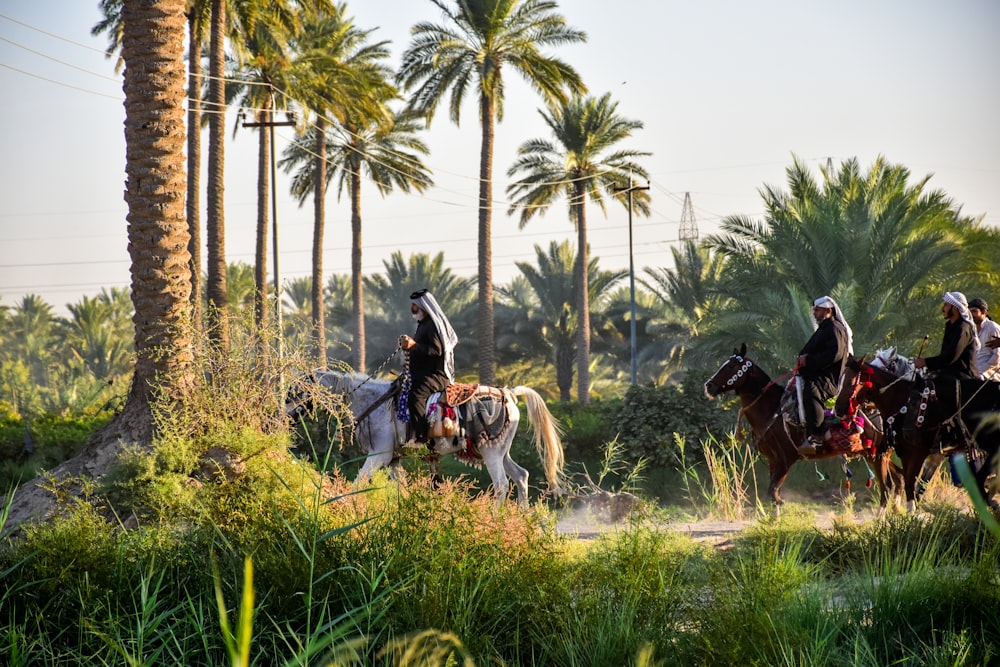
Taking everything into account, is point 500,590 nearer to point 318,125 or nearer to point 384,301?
point 318,125

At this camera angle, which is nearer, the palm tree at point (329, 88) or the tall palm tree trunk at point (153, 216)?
the tall palm tree trunk at point (153, 216)

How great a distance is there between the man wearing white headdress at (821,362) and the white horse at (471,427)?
2982mm

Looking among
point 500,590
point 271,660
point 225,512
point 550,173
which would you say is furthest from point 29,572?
point 550,173

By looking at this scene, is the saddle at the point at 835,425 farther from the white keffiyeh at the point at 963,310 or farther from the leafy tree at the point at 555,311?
the leafy tree at the point at 555,311

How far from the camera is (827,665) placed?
5.61 metres

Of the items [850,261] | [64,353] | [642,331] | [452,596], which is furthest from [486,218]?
[64,353]

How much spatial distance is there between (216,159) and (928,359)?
19315 millimetres

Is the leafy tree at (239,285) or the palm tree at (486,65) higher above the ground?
the palm tree at (486,65)

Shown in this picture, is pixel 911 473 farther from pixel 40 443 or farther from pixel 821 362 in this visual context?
pixel 40 443

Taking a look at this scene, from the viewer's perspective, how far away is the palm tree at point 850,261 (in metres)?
23.3

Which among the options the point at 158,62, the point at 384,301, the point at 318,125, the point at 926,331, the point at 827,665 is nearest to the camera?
the point at 827,665

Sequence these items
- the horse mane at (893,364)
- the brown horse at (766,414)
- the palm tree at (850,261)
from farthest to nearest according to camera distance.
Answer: the palm tree at (850,261), the brown horse at (766,414), the horse mane at (893,364)

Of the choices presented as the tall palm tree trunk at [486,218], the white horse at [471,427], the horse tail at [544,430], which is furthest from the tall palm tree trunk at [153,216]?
the tall palm tree trunk at [486,218]

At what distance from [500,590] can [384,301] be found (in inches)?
1754
